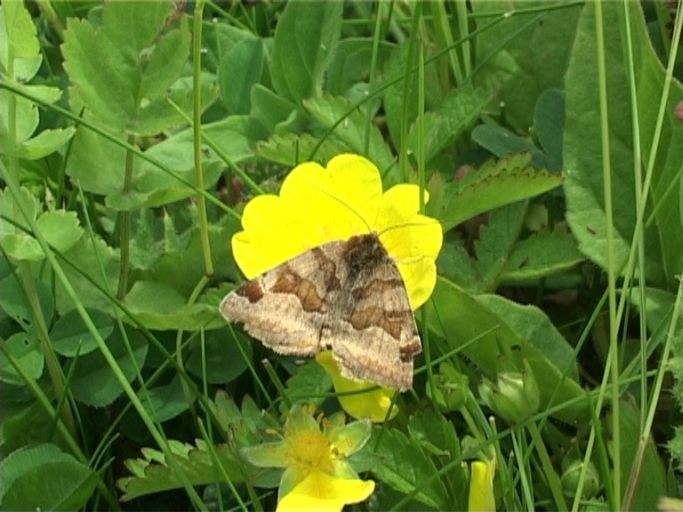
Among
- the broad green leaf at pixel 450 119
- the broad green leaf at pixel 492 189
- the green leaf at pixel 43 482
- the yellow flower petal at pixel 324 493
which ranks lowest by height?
the green leaf at pixel 43 482

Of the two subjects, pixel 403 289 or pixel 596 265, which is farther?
pixel 596 265

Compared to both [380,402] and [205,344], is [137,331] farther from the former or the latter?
[380,402]

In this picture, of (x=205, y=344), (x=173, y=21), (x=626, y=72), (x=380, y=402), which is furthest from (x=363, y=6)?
(x=380, y=402)

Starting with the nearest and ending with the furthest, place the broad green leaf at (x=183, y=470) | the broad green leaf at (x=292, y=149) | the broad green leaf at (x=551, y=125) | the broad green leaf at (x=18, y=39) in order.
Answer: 1. the broad green leaf at (x=183, y=470)
2. the broad green leaf at (x=18, y=39)
3. the broad green leaf at (x=292, y=149)
4. the broad green leaf at (x=551, y=125)

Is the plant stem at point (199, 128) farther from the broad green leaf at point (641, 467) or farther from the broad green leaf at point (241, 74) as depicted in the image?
the broad green leaf at point (641, 467)

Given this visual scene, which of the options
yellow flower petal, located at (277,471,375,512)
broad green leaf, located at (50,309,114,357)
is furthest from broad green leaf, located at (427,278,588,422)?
broad green leaf, located at (50,309,114,357)

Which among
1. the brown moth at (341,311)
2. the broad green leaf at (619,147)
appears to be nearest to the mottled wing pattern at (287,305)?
the brown moth at (341,311)

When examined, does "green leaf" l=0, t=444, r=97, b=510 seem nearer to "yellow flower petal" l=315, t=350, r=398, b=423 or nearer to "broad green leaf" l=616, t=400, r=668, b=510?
"yellow flower petal" l=315, t=350, r=398, b=423
